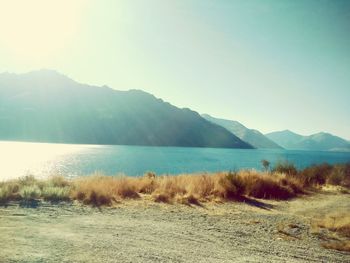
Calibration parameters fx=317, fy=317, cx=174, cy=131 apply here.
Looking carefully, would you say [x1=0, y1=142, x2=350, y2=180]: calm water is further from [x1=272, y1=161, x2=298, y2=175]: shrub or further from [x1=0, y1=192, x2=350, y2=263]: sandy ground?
[x1=0, y1=192, x2=350, y2=263]: sandy ground

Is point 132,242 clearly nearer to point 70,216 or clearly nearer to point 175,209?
point 70,216

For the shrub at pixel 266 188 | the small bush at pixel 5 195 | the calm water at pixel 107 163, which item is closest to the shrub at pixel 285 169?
the calm water at pixel 107 163

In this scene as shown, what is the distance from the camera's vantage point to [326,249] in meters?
7.52

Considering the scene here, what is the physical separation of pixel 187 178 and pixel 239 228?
799 centimetres

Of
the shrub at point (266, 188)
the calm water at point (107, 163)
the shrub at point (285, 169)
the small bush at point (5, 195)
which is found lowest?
the calm water at point (107, 163)

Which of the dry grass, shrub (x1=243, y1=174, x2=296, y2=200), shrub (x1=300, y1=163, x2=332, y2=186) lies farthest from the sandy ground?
shrub (x1=300, y1=163, x2=332, y2=186)

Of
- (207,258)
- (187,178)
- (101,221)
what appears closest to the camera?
(207,258)

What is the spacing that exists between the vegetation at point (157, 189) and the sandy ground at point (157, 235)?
1.24m

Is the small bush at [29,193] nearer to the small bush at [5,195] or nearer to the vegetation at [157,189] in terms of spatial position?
the vegetation at [157,189]

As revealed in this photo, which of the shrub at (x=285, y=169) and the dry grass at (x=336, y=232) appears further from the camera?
the shrub at (x=285, y=169)

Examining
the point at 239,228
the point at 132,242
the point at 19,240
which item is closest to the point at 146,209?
the point at 239,228

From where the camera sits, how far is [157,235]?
760 centimetres

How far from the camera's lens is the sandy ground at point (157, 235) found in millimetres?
5973

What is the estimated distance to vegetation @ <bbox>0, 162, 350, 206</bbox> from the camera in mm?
12266
